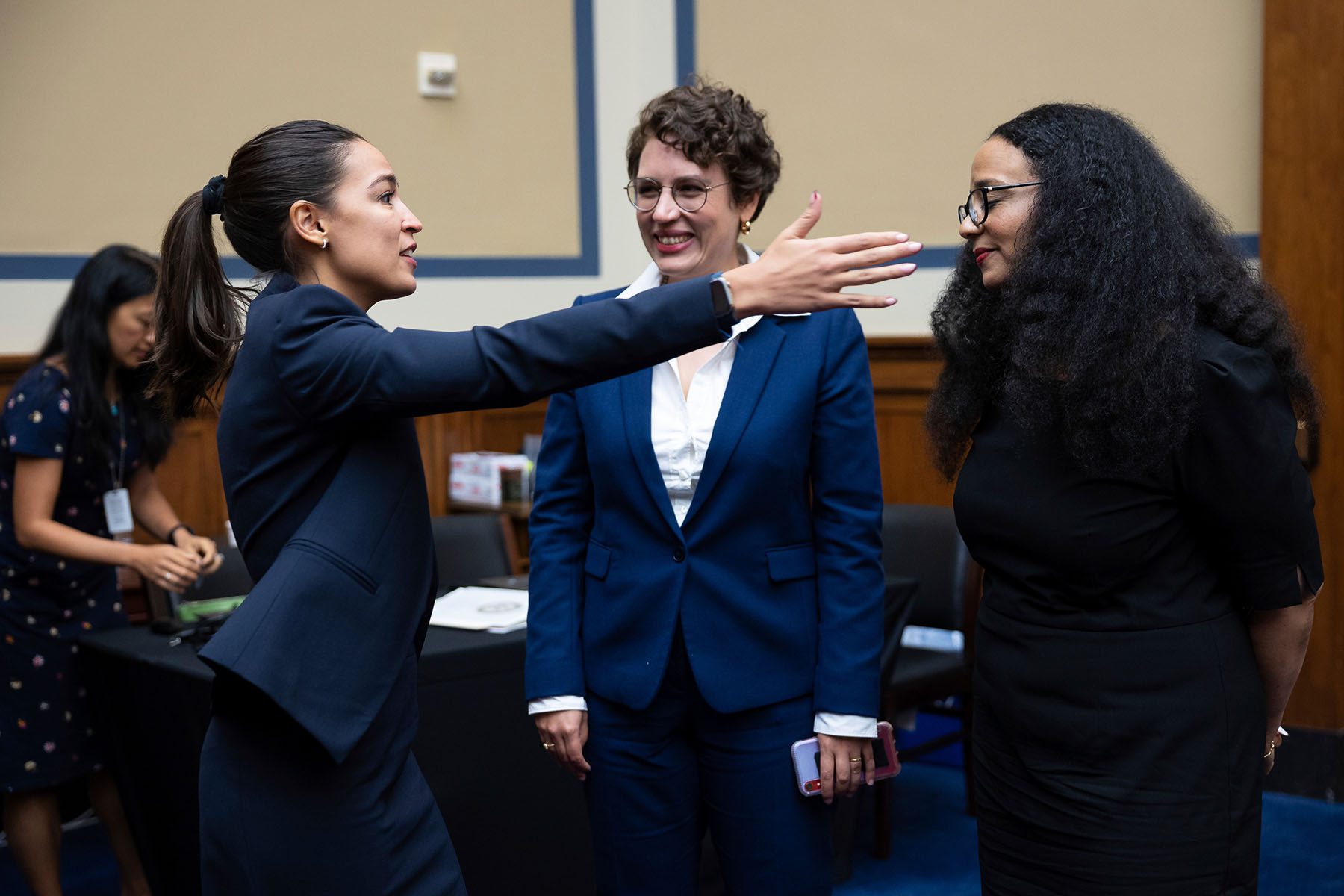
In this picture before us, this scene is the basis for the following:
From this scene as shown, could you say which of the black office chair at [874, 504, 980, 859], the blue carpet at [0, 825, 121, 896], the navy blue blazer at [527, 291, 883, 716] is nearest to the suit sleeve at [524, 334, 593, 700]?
the navy blue blazer at [527, 291, 883, 716]

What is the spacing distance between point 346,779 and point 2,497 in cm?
211

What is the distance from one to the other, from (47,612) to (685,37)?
316 centimetres

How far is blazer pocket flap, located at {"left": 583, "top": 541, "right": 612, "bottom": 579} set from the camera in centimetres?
190

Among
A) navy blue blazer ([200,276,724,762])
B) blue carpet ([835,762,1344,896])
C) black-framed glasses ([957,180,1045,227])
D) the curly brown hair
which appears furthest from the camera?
blue carpet ([835,762,1344,896])

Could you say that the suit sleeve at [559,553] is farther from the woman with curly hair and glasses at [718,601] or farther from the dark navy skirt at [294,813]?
the dark navy skirt at [294,813]

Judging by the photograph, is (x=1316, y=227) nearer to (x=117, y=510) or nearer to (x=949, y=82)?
(x=949, y=82)

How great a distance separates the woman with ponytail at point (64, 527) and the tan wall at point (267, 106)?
4.07ft

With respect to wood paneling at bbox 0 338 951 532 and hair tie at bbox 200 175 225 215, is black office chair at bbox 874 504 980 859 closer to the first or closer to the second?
wood paneling at bbox 0 338 951 532

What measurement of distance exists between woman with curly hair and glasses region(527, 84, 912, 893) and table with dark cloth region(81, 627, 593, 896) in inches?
34.2

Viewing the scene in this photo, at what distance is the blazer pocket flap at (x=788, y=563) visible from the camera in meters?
1.86

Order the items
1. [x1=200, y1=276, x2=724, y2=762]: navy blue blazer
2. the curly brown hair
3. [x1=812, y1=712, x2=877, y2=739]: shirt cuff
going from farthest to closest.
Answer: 1. the curly brown hair
2. [x1=812, y1=712, x2=877, y2=739]: shirt cuff
3. [x1=200, y1=276, x2=724, y2=762]: navy blue blazer

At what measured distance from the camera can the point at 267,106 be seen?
14.8ft

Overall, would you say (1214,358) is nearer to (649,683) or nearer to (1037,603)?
(1037,603)

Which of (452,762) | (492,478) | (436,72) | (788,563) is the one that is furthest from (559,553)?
(436,72)
